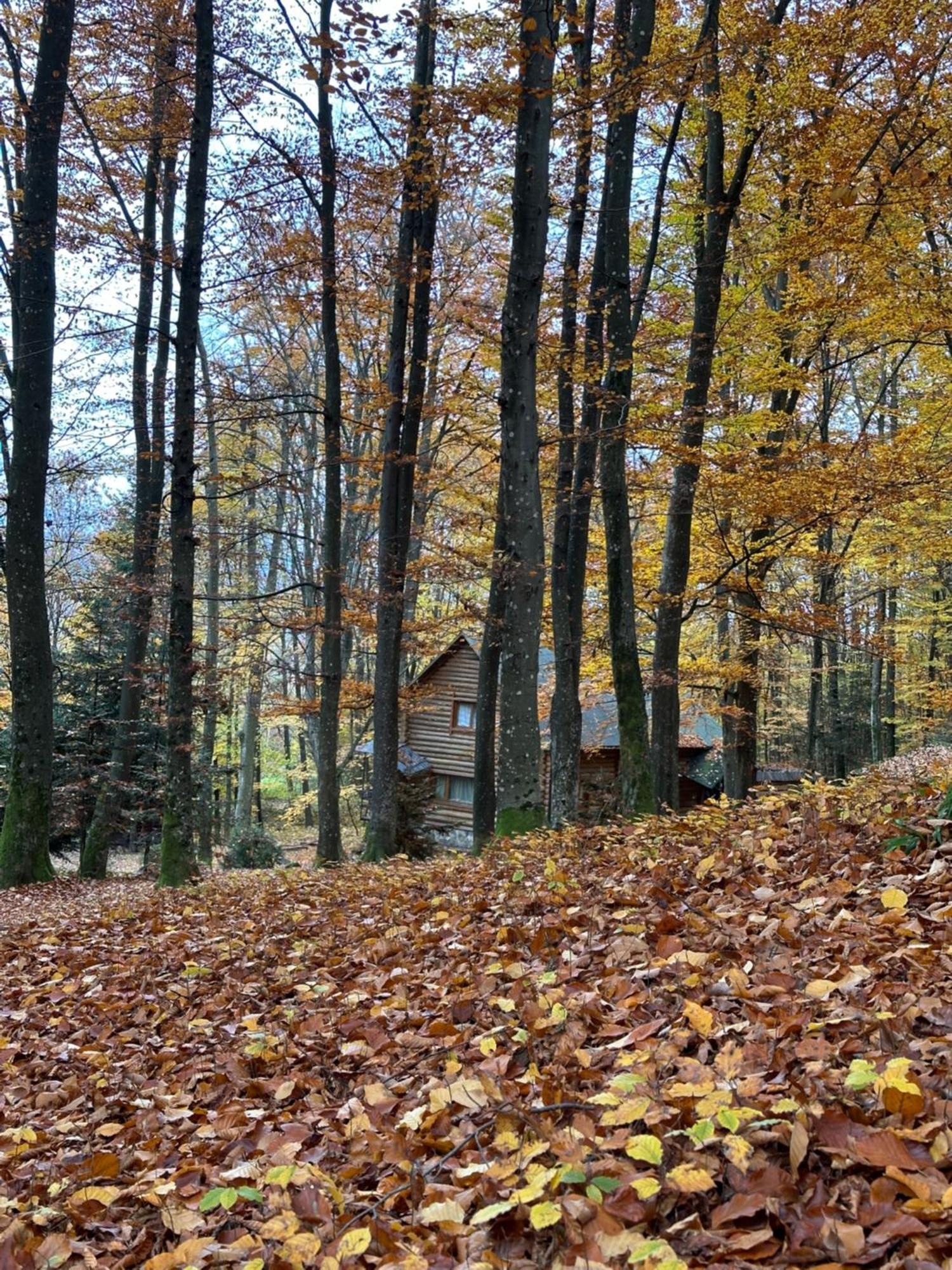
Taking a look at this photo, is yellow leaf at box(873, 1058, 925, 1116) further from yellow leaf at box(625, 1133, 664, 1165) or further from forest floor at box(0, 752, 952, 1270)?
yellow leaf at box(625, 1133, 664, 1165)

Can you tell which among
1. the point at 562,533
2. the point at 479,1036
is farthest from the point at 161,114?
the point at 479,1036

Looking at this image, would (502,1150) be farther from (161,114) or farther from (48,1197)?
(161,114)

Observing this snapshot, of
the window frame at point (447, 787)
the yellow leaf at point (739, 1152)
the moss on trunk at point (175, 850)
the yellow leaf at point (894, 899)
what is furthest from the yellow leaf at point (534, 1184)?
the window frame at point (447, 787)

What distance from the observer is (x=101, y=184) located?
1470 centimetres

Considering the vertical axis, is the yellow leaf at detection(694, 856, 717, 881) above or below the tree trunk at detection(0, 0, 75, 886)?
below

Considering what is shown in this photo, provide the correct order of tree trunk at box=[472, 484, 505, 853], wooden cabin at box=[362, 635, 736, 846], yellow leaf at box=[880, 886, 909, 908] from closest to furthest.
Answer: yellow leaf at box=[880, 886, 909, 908] < tree trunk at box=[472, 484, 505, 853] < wooden cabin at box=[362, 635, 736, 846]

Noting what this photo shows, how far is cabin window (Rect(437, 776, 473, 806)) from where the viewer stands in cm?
2742

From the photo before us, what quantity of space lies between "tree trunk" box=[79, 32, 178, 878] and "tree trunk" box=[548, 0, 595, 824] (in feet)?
19.9

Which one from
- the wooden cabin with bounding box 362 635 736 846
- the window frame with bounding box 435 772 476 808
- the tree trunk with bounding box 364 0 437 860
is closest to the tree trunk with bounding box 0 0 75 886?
the tree trunk with bounding box 364 0 437 860

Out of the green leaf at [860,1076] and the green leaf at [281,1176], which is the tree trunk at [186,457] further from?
the green leaf at [860,1076]

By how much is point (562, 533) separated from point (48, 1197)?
33.8 ft

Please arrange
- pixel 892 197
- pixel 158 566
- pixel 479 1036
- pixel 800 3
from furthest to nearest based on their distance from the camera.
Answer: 1. pixel 158 566
2. pixel 800 3
3. pixel 892 197
4. pixel 479 1036

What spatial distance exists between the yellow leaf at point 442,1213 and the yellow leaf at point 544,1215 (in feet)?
0.88

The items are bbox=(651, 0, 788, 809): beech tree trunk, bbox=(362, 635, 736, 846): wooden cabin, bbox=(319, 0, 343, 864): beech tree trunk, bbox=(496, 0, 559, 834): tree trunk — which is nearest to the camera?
bbox=(496, 0, 559, 834): tree trunk
